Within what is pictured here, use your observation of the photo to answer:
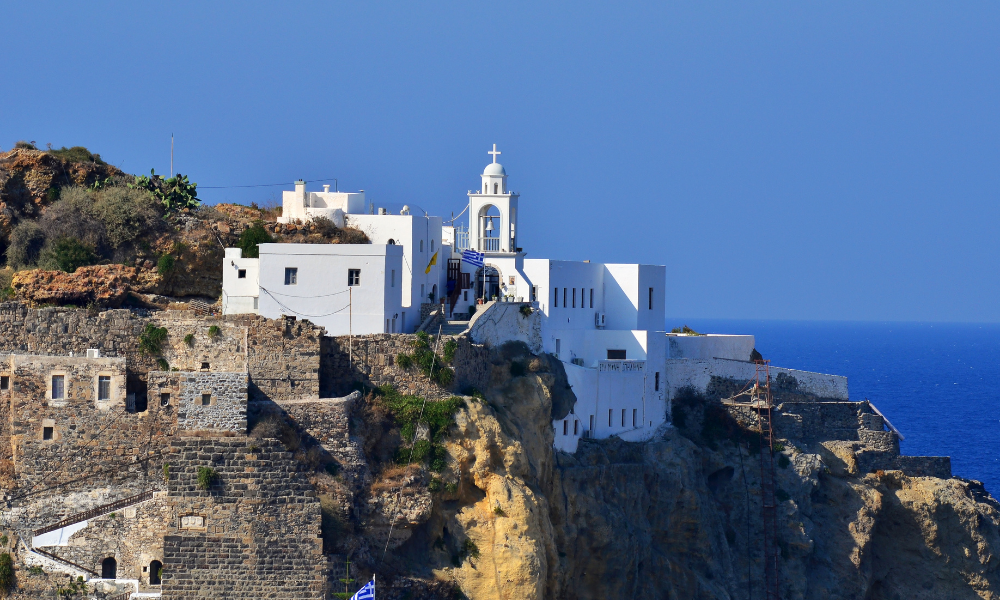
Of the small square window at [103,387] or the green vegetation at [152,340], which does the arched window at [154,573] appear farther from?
the green vegetation at [152,340]

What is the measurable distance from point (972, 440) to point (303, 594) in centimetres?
8387

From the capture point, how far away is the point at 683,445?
72438 mm

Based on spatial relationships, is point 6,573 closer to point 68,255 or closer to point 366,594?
point 366,594

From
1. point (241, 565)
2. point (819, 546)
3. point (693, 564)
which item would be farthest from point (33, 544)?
point (819, 546)

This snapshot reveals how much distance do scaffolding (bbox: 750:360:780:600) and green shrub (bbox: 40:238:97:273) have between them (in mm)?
30673

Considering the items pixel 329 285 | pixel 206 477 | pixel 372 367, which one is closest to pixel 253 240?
pixel 329 285

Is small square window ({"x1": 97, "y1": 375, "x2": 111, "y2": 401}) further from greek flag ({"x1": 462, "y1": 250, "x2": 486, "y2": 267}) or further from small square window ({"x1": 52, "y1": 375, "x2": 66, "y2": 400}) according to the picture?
greek flag ({"x1": 462, "y1": 250, "x2": 486, "y2": 267})

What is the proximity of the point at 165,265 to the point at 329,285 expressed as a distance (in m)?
6.69

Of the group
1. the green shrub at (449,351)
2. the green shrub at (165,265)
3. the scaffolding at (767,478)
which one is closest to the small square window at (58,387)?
the green shrub at (165,265)

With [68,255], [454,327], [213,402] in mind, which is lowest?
[213,402]

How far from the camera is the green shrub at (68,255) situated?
197 feet

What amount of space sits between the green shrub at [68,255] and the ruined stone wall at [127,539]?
1192 cm

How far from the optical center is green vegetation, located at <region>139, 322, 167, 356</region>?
54.5 metres

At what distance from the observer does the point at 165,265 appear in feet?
199
